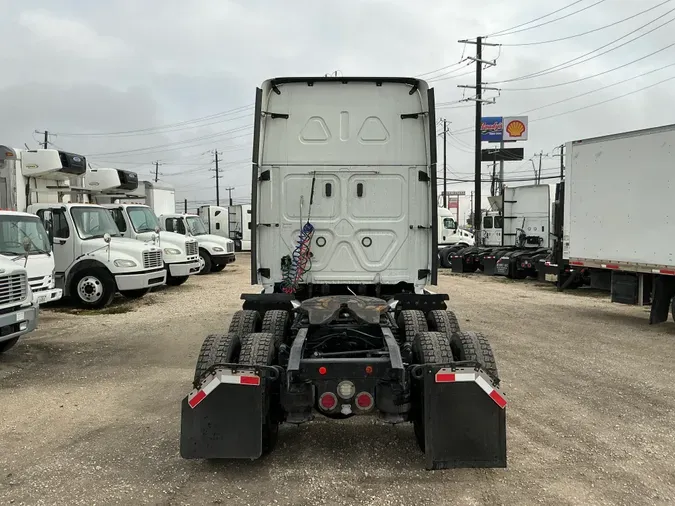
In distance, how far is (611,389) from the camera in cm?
628

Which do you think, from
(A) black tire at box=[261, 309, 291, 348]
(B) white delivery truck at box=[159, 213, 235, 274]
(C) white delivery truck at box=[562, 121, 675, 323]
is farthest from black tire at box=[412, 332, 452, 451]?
(B) white delivery truck at box=[159, 213, 235, 274]

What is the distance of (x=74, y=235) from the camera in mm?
12812

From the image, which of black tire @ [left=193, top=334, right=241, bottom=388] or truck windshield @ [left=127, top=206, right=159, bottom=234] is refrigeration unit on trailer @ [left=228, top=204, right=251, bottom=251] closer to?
truck windshield @ [left=127, top=206, right=159, bottom=234]

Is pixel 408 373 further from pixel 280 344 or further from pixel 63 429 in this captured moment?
pixel 63 429

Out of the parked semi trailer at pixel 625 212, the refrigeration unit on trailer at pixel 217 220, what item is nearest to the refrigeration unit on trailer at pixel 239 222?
the refrigeration unit on trailer at pixel 217 220

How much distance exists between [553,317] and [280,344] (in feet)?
27.4

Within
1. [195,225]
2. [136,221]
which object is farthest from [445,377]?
[195,225]

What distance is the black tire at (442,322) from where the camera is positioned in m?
5.29

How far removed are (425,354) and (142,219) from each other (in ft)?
45.5

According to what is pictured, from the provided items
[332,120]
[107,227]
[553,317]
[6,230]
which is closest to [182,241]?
[107,227]

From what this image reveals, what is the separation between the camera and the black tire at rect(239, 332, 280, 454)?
162 inches

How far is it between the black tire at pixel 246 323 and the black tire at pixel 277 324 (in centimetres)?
15

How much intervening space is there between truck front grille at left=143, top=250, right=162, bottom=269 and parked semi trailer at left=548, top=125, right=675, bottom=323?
31.8 ft

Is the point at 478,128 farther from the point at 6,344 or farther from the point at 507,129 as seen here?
the point at 6,344
